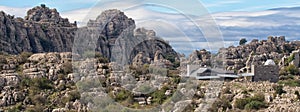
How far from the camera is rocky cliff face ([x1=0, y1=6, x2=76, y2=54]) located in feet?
325

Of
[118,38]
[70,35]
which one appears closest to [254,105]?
[118,38]

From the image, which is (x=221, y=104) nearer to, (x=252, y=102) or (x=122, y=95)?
(x=252, y=102)

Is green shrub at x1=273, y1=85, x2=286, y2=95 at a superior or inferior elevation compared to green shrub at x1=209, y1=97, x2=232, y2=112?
superior

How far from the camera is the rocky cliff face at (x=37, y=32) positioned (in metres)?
99.0

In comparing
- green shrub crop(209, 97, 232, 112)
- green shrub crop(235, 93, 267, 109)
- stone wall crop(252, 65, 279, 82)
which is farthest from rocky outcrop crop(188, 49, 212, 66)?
green shrub crop(209, 97, 232, 112)

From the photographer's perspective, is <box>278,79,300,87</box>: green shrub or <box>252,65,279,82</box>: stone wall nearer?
<box>278,79,300,87</box>: green shrub

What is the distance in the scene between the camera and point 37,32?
347 feet

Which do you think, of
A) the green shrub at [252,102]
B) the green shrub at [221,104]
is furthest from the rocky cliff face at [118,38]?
the green shrub at [252,102]

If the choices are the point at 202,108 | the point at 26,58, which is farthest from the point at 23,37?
the point at 202,108

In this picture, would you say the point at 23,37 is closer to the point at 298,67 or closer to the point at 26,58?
the point at 26,58

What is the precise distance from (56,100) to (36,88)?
3265 mm

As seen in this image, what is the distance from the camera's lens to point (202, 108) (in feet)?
195

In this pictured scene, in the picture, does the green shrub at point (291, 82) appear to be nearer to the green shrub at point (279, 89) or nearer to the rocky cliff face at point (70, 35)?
the green shrub at point (279, 89)

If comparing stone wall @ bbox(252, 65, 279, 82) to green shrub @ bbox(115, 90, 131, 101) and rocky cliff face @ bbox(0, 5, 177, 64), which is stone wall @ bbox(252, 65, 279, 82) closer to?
rocky cliff face @ bbox(0, 5, 177, 64)
